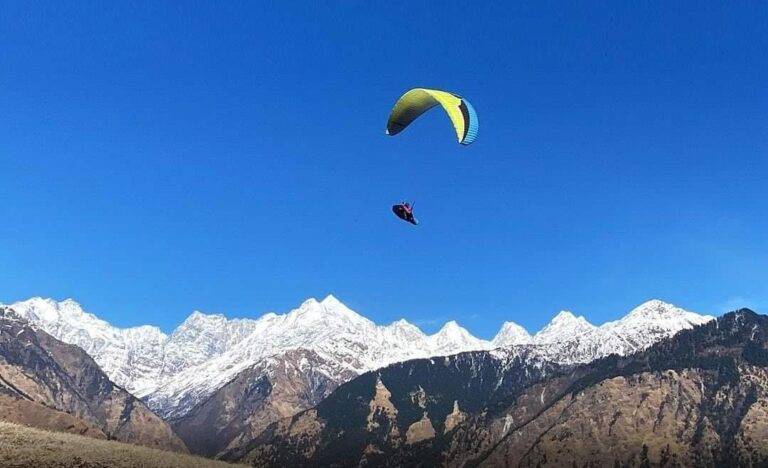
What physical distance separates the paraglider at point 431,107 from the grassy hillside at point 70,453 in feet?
126

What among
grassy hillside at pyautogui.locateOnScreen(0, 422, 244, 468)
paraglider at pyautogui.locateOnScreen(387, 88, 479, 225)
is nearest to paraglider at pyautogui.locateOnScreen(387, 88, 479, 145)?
paraglider at pyautogui.locateOnScreen(387, 88, 479, 225)

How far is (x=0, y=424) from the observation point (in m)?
68.6

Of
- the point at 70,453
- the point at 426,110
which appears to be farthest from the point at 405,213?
the point at 70,453

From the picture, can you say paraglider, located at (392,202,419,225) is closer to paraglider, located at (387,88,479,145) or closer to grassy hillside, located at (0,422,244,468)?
paraglider, located at (387,88,479,145)

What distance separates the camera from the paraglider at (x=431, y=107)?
54156 millimetres

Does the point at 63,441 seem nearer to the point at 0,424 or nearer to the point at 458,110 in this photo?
the point at 0,424

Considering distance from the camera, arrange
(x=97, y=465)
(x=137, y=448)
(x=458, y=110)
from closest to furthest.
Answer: (x=458, y=110) → (x=97, y=465) → (x=137, y=448)

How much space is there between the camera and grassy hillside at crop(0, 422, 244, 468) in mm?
58469

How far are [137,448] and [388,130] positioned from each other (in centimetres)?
4214

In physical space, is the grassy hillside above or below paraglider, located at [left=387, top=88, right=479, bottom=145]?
below

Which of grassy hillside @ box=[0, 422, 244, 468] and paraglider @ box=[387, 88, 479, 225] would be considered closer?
paraglider @ box=[387, 88, 479, 225]

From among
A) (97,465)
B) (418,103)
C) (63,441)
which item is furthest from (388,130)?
(63,441)

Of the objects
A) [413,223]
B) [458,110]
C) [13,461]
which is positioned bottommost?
[13,461]

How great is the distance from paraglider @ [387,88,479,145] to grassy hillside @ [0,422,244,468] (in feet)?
126
